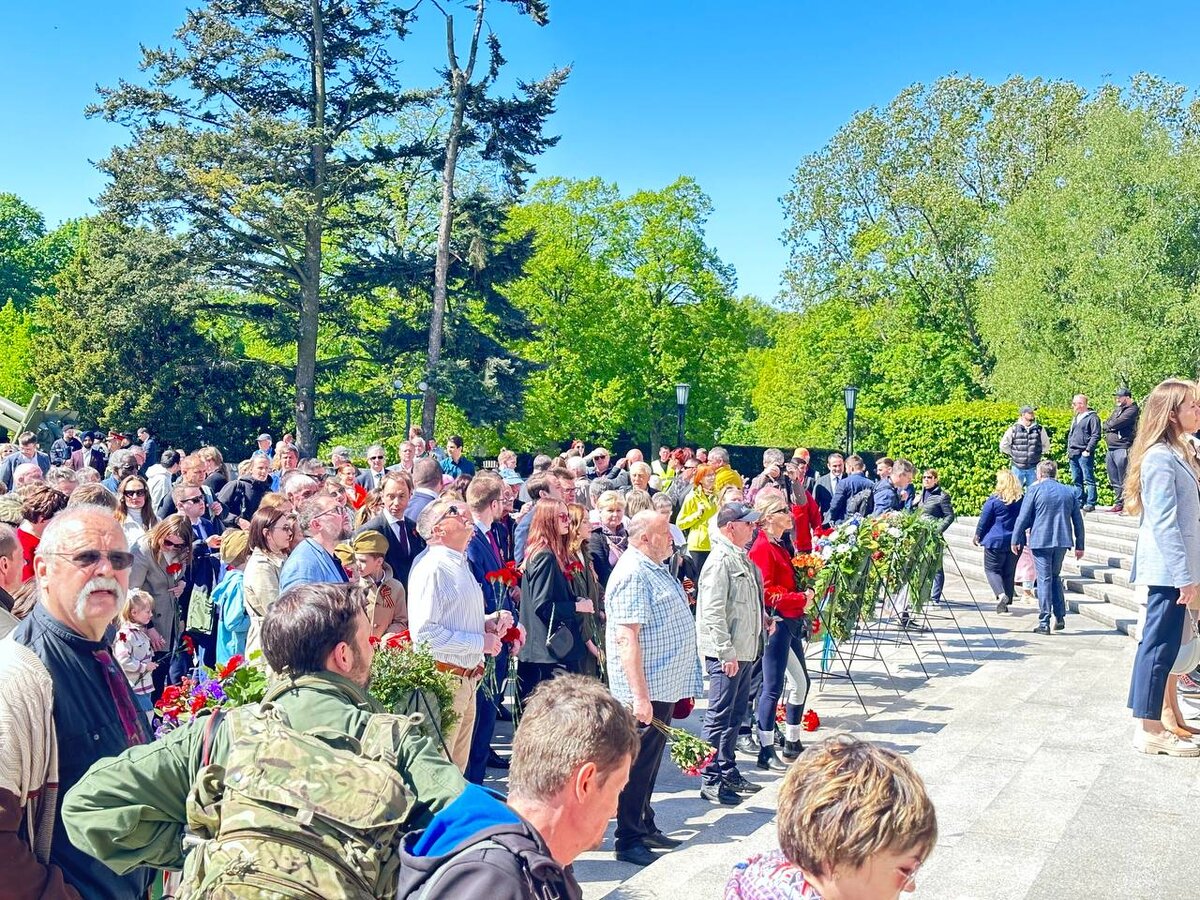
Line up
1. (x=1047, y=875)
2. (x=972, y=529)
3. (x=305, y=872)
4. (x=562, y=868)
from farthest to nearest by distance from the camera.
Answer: (x=972, y=529) < (x=1047, y=875) < (x=305, y=872) < (x=562, y=868)

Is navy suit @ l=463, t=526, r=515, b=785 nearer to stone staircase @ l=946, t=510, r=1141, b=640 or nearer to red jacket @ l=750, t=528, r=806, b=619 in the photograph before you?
red jacket @ l=750, t=528, r=806, b=619

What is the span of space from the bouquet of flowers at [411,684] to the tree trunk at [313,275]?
27482 mm

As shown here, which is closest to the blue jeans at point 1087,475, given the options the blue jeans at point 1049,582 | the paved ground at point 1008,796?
the blue jeans at point 1049,582

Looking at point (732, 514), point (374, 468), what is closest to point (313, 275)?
point (374, 468)

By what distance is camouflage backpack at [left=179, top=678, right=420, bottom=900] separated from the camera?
244 cm

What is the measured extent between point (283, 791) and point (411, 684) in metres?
2.22

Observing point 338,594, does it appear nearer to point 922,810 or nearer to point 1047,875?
point 922,810

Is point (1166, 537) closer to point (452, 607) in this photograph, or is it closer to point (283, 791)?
point (452, 607)

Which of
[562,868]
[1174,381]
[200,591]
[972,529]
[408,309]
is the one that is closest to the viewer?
[562,868]

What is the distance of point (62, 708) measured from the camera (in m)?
3.21

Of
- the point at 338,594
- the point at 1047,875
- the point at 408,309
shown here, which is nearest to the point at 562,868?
the point at 338,594

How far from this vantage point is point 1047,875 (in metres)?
A: 5.02

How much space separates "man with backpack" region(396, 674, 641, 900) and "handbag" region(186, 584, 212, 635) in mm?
5778

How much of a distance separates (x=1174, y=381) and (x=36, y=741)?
6.08m
